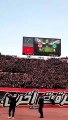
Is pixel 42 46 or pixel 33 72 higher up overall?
pixel 42 46

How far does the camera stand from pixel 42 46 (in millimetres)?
70438

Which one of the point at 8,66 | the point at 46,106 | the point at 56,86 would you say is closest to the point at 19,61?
the point at 8,66

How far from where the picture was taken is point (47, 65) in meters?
68.2

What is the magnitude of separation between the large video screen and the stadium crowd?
176cm

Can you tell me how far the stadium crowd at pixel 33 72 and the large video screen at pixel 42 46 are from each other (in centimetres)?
176

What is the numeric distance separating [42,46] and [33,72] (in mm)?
9334

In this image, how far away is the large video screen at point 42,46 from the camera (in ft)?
227

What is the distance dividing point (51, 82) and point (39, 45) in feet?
47.1

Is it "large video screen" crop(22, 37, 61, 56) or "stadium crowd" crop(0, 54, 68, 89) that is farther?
"large video screen" crop(22, 37, 61, 56)

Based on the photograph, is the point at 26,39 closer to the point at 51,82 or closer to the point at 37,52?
the point at 37,52

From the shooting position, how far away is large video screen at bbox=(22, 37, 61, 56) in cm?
6931

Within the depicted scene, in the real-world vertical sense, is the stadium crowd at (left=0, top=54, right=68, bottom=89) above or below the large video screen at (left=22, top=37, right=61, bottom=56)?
below

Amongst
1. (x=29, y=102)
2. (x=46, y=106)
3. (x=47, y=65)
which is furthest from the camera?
(x=47, y=65)

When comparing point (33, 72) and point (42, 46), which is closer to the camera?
point (33, 72)
